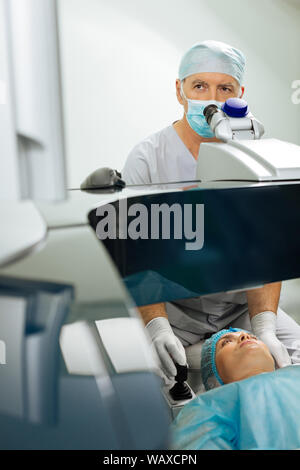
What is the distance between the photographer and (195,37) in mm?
2371

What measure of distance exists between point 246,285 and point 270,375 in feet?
1.55

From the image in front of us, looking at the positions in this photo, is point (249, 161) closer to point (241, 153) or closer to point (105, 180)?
point (241, 153)

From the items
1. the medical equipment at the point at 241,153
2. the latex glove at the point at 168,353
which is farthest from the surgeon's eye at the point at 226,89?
the latex glove at the point at 168,353

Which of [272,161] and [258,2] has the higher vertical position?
[258,2]

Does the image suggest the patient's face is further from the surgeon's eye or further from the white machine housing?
the surgeon's eye

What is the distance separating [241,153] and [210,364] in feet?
2.13

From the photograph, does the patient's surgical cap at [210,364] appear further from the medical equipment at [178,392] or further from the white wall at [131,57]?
the white wall at [131,57]

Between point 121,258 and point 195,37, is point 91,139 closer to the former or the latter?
point 195,37

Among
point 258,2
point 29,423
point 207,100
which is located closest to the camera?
point 29,423

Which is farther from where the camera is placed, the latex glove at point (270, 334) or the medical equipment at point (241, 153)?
the latex glove at point (270, 334)

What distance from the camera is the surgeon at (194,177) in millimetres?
1111

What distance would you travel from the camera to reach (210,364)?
1.04 metres

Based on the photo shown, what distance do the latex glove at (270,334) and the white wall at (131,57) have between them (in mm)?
1383

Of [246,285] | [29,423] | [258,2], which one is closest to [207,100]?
[246,285]
